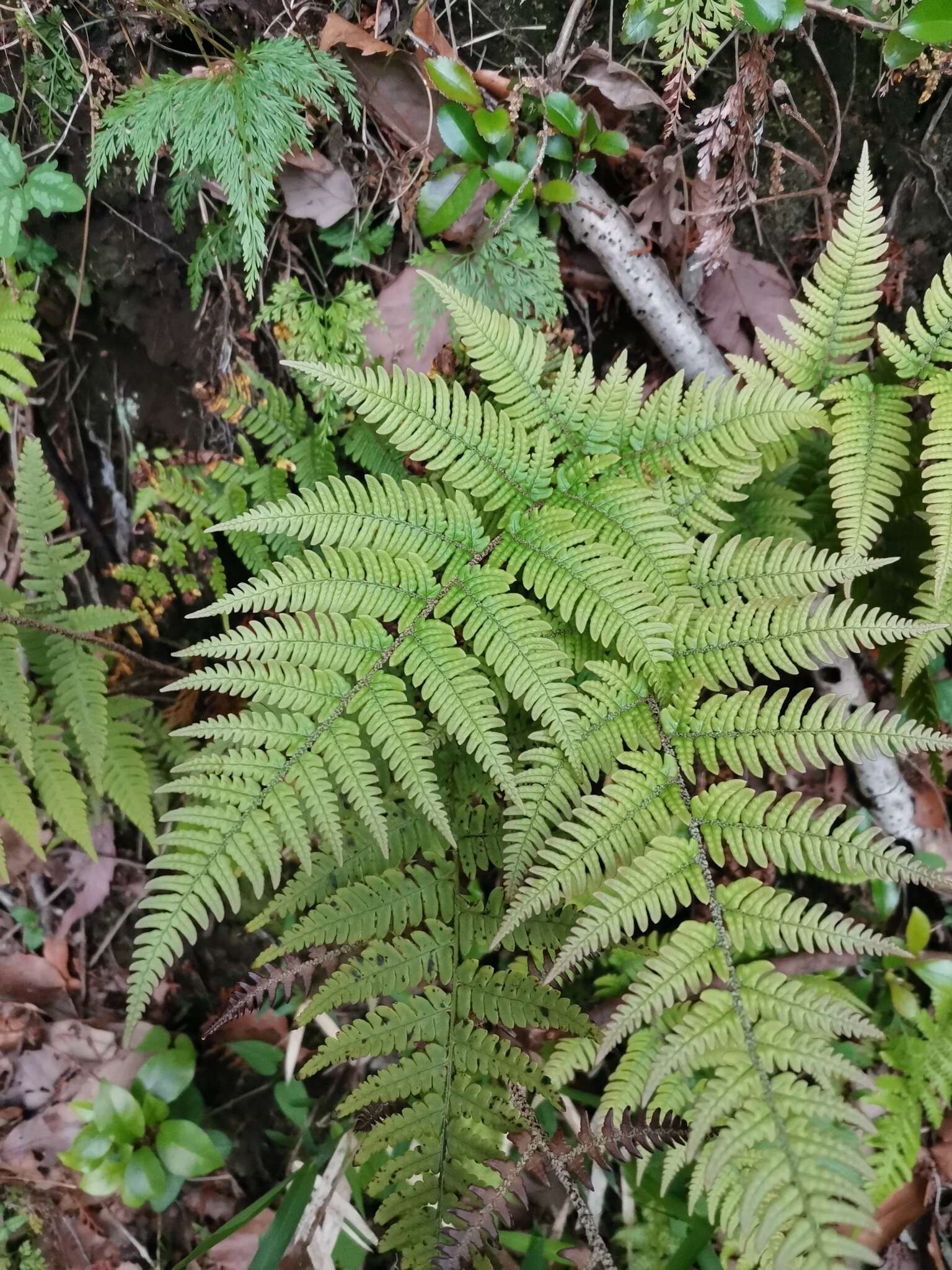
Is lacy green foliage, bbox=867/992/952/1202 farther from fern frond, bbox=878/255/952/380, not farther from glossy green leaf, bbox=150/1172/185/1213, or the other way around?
glossy green leaf, bbox=150/1172/185/1213

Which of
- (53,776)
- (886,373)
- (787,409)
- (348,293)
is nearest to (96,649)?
(53,776)

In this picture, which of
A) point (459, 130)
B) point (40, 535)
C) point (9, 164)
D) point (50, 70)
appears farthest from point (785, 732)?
point (50, 70)

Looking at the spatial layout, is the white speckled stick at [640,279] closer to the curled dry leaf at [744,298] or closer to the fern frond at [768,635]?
the curled dry leaf at [744,298]

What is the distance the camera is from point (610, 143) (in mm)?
2650

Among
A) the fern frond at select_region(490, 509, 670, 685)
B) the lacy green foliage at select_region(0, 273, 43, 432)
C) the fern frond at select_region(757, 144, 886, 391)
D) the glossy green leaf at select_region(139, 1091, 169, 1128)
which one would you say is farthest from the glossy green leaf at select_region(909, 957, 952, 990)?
the lacy green foliage at select_region(0, 273, 43, 432)

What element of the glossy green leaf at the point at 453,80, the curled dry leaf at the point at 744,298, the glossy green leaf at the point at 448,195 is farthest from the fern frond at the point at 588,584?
the glossy green leaf at the point at 453,80

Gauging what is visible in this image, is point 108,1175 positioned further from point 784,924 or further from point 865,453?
point 865,453

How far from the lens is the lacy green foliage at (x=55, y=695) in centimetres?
292

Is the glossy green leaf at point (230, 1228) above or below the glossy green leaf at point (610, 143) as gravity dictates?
below

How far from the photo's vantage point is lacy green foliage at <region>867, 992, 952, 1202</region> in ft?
9.51

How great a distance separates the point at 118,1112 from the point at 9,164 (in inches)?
155

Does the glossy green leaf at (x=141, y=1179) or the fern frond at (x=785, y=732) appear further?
the glossy green leaf at (x=141, y=1179)

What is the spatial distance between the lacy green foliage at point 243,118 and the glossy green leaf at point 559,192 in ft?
2.30

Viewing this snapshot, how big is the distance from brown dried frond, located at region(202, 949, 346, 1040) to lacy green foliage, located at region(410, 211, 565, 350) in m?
2.45
